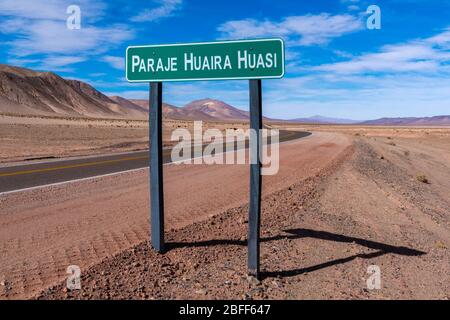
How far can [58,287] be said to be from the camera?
4746 millimetres

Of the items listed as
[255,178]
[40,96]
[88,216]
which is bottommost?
[88,216]

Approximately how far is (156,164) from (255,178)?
144 cm

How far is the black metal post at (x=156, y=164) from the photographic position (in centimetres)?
568

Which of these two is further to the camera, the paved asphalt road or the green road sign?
the paved asphalt road

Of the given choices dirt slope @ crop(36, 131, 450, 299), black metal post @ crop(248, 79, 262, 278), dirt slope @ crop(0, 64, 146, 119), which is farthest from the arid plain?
dirt slope @ crop(0, 64, 146, 119)

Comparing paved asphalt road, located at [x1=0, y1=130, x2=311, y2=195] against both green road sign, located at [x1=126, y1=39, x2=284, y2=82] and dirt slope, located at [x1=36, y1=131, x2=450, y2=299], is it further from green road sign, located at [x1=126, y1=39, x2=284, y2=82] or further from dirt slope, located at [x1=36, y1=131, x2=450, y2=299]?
green road sign, located at [x1=126, y1=39, x2=284, y2=82]

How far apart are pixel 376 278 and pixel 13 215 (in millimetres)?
6172

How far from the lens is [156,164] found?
5824 mm

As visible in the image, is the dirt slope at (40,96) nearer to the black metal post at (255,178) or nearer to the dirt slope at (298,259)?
the dirt slope at (298,259)

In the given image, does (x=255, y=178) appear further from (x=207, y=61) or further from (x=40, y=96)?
(x=40, y=96)

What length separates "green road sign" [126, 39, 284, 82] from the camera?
4.87m

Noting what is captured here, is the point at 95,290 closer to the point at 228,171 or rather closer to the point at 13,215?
the point at 13,215

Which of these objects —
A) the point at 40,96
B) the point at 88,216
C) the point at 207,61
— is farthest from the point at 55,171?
the point at 40,96
